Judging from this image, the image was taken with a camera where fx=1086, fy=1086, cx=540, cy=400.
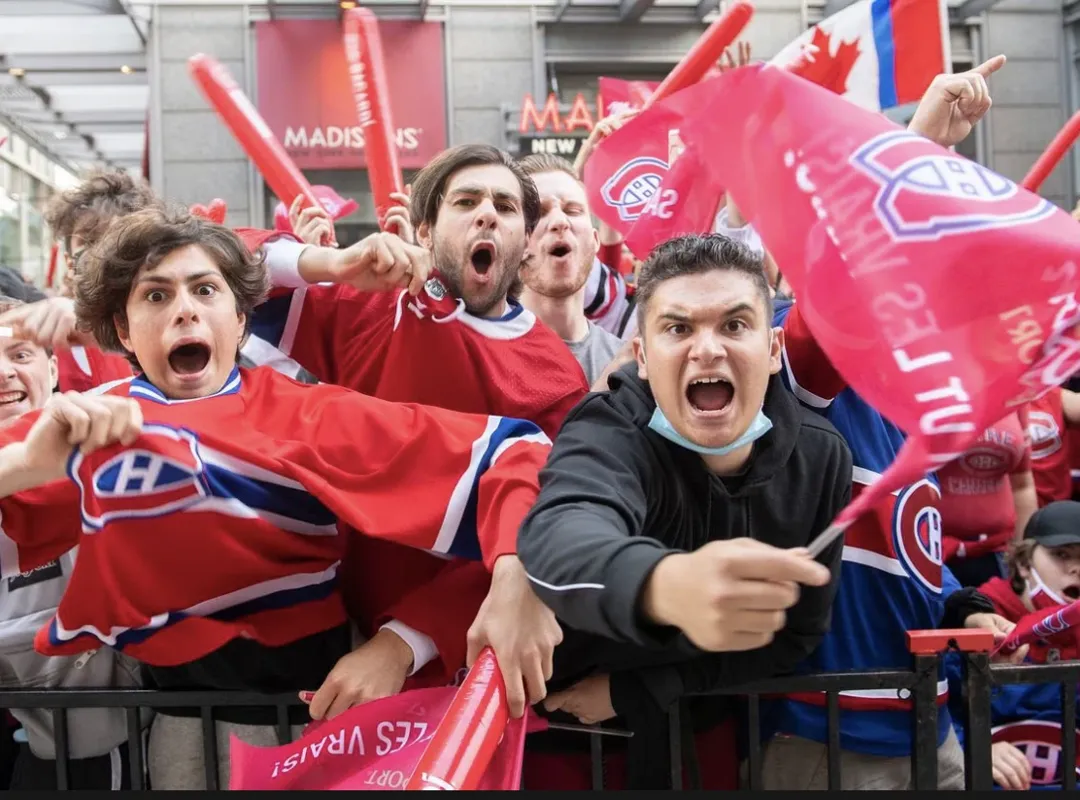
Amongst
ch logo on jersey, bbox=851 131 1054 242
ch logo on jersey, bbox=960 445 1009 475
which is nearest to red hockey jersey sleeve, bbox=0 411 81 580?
ch logo on jersey, bbox=851 131 1054 242

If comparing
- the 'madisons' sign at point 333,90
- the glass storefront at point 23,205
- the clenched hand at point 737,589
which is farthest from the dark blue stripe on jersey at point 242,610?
the glass storefront at point 23,205

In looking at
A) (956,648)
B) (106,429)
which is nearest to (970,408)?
(956,648)

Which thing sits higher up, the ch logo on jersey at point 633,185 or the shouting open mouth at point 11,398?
the ch logo on jersey at point 633,185

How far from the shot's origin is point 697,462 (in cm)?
158

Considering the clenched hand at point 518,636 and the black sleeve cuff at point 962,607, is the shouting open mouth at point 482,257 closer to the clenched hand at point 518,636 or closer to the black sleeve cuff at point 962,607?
the clenched hand at point 518,636

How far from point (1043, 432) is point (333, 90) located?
25.2 feet

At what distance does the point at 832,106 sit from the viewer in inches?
53.2

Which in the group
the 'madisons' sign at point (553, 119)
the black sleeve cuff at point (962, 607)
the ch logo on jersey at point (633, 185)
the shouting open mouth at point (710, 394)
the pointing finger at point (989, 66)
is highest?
the 'madisons' sign at point (553, 119)

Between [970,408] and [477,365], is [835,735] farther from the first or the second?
[477,365]

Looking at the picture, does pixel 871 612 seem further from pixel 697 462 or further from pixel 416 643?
pixel 416 643

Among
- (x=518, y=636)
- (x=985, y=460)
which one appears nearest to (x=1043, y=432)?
(x=985, y=460)

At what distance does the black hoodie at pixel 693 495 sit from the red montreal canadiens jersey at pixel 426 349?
437 mm

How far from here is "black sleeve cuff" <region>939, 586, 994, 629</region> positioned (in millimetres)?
1950

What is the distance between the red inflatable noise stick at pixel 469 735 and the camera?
1.27m
